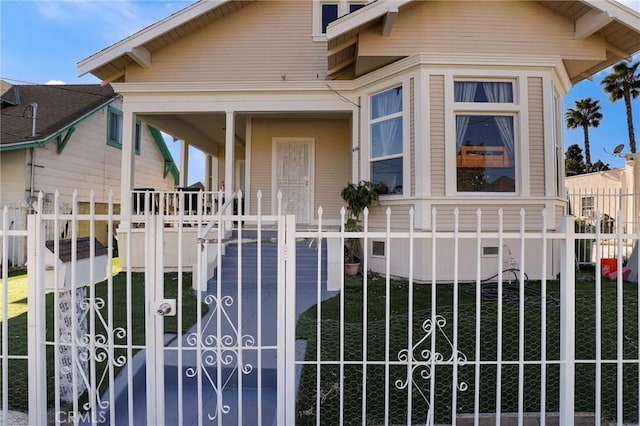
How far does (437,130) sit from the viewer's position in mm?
6477

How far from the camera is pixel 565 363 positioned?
98.8 inches

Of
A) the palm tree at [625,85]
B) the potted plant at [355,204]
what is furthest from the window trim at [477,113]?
the palm tree at [625,85]

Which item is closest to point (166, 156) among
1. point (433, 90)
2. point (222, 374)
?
point (433, 90)

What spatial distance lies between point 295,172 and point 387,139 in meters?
3.27

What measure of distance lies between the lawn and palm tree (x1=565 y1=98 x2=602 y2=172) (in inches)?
1172

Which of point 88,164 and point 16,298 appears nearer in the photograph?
point 16,298

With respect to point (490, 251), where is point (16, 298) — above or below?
below

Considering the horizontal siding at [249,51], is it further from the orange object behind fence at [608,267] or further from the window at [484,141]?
the orange object behind fence at [608,267]

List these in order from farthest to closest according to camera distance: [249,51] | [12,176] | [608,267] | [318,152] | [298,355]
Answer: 1. [12,176]
2. [318,152]
3. [249,51]
4. [608,267]
5. [298,355]

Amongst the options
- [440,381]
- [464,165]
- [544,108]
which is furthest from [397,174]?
[440,381]

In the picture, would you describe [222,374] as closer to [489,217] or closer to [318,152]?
[489,217]

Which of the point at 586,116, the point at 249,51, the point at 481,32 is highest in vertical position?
the point at 586,116

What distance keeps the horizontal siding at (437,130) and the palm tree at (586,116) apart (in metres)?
28.3

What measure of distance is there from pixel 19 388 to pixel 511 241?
269 inches
